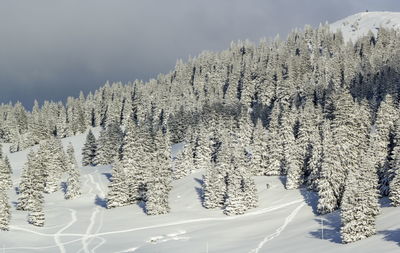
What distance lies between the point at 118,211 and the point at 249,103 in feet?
271

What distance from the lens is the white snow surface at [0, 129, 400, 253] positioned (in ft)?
190

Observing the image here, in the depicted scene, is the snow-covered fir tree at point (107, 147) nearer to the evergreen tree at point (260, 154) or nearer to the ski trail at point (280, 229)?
the evergreen tree at point (260, 154)

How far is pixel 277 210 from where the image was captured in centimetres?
7894

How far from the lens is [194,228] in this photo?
3000 inches

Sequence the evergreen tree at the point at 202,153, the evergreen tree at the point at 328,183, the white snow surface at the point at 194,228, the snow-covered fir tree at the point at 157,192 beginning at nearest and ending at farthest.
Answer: the white snow surface at the point at 194,228 → the evergreen tree at the point at 328,183 → the snow-covered fir tree at the point at 157,192 → the evergreen tree at the point at 202,153

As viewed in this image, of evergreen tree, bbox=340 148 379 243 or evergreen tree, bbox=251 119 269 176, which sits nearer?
evergreen tree, bbox=340 148 379 243

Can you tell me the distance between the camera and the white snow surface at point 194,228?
57906 millimetres

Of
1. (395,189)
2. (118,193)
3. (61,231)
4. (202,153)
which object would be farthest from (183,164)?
(395,189)

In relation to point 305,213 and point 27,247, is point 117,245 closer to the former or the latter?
point 27,247

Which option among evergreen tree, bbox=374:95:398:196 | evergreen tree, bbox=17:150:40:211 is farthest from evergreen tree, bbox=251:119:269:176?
evergreen tree, bbox=17:150:40:211

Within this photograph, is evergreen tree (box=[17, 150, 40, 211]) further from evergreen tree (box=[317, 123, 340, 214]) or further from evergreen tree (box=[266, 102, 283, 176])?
A: evergreen tree (box=[317, 123, 340, 214])

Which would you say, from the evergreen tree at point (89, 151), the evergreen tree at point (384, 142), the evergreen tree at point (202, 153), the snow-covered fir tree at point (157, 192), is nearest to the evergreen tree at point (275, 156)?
the evergreen tree at point (202, 153)

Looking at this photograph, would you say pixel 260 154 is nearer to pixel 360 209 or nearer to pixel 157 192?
pixel 157 192

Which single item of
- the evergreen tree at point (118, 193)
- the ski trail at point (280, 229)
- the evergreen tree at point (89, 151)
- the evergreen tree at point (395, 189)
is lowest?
the ski trail at point (280, 229)
